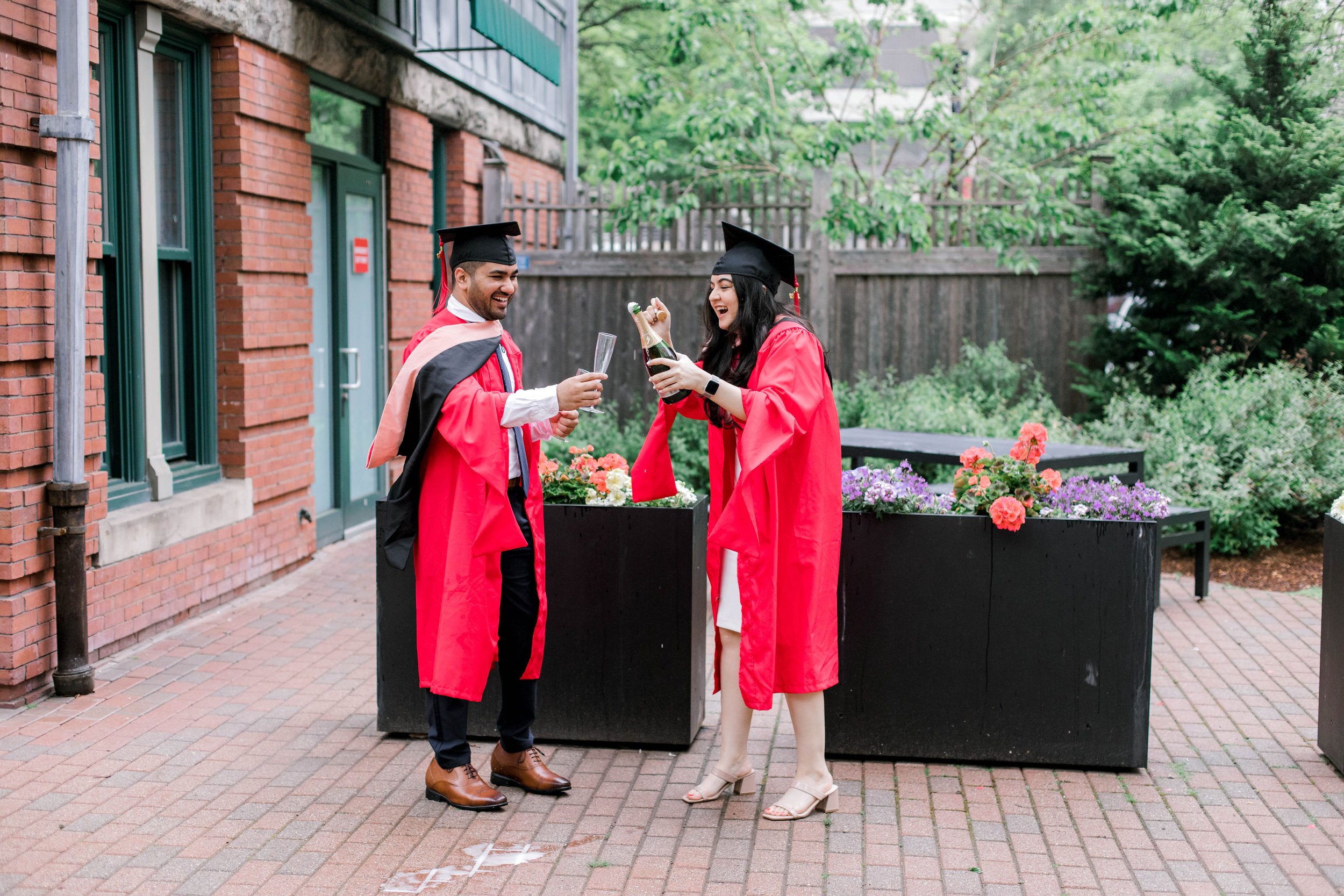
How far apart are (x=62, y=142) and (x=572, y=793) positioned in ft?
11.3

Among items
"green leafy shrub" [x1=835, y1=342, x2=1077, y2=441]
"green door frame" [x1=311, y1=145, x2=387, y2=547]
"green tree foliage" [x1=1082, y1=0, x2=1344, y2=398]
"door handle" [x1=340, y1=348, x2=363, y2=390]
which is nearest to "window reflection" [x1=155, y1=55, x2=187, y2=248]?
"green door frame" [x1=311, y1=145, x2=387, y2=547]

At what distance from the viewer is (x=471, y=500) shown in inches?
169

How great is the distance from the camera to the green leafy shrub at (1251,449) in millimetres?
8914

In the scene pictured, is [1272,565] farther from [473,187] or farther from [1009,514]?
[473,187]

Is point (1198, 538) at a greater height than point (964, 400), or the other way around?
point (964, 400)

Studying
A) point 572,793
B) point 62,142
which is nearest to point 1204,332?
point 572,793

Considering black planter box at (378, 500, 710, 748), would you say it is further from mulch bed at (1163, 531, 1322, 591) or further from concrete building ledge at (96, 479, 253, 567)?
mulch bed at (1163, 531, 1322, 591)

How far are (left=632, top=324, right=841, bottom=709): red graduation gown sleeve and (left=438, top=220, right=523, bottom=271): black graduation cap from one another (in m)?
0.95

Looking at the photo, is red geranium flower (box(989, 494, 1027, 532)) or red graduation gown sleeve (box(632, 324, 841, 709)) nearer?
red graduation gown sleeve (box(632, 324, 841, 709))

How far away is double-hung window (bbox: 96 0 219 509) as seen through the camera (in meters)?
6.44

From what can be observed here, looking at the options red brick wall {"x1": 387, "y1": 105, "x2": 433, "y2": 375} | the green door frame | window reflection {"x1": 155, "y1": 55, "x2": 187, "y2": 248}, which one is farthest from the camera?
red brick wall {"x1": 387, "y1": 105, "x2": 433, "y2": 375}

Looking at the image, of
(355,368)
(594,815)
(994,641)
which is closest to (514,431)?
(594,815)

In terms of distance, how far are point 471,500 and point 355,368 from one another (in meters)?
5.48

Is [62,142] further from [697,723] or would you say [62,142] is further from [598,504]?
[697,723]
